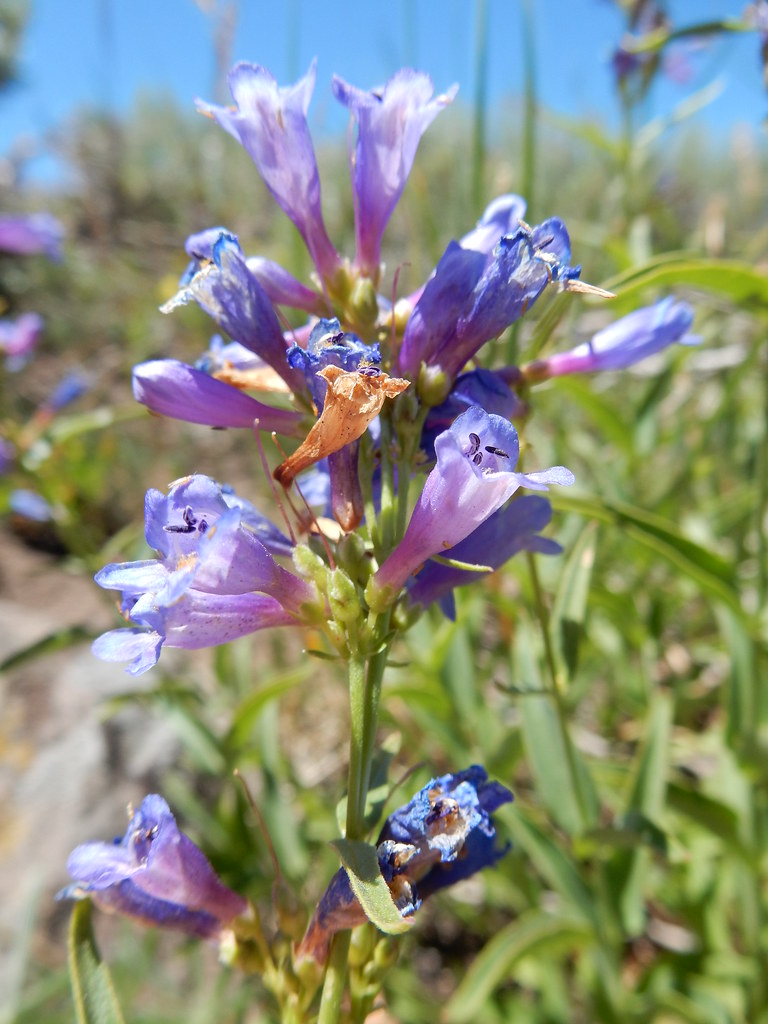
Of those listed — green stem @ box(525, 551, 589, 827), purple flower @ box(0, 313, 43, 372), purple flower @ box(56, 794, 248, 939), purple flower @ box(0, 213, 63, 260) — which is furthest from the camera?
purple flower @ box(0, 213, 63, 260)

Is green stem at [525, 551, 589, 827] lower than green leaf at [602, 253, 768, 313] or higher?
lower

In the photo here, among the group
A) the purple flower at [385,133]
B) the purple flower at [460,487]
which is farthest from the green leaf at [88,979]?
the purple flower at [385,133]

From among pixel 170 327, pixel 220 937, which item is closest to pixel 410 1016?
pixel 220 937

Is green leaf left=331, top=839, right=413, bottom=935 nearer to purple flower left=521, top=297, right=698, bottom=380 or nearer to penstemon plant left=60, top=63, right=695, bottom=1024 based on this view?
penstemon plant left=60, top=63, right=695, bottom=1024

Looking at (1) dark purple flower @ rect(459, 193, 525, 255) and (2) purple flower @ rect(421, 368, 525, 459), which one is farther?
(1) dark purple flower @ rect(459, 193, 525, 255)

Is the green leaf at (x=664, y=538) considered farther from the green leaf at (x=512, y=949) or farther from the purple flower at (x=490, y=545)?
the green leaf at (x=512, y=949)

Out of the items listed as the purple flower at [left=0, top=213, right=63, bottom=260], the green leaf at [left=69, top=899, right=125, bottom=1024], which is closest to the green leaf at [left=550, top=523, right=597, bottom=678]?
the green leaf at [left=69, top=899, right=125, bottom=1024]

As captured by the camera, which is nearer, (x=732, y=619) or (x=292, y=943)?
(x=292, y=943)

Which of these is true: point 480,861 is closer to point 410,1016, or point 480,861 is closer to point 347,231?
point 410,1016
